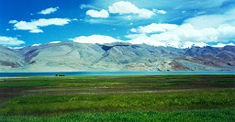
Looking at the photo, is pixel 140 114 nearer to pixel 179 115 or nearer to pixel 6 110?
pixel 179 115

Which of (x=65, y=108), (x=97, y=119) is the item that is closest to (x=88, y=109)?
(x=65, y=108)

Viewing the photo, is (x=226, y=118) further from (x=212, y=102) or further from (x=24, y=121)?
(x=24, y=121)

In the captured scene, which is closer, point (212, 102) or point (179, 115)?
point (179, 115)

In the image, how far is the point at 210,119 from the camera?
2323 cm

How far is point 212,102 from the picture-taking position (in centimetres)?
3475

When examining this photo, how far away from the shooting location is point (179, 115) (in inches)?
971

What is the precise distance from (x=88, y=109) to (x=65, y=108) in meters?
3.89

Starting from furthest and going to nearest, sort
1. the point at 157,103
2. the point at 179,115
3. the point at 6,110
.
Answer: the point at 157,103 < the point at 6,110 < the point at 179,115

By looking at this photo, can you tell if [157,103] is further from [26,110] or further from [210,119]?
[26,110]

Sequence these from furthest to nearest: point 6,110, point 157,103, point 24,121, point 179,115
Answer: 1. point 157,103
2. point 6,110
3. point 179,115
4. point 24,121

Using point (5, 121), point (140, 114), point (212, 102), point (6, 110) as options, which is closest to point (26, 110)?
point (6, 110)

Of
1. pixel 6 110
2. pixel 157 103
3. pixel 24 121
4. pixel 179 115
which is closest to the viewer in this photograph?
pixel 24 121

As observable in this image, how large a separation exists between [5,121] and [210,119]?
24.0 m

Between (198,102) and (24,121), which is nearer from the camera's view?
(24,121)
